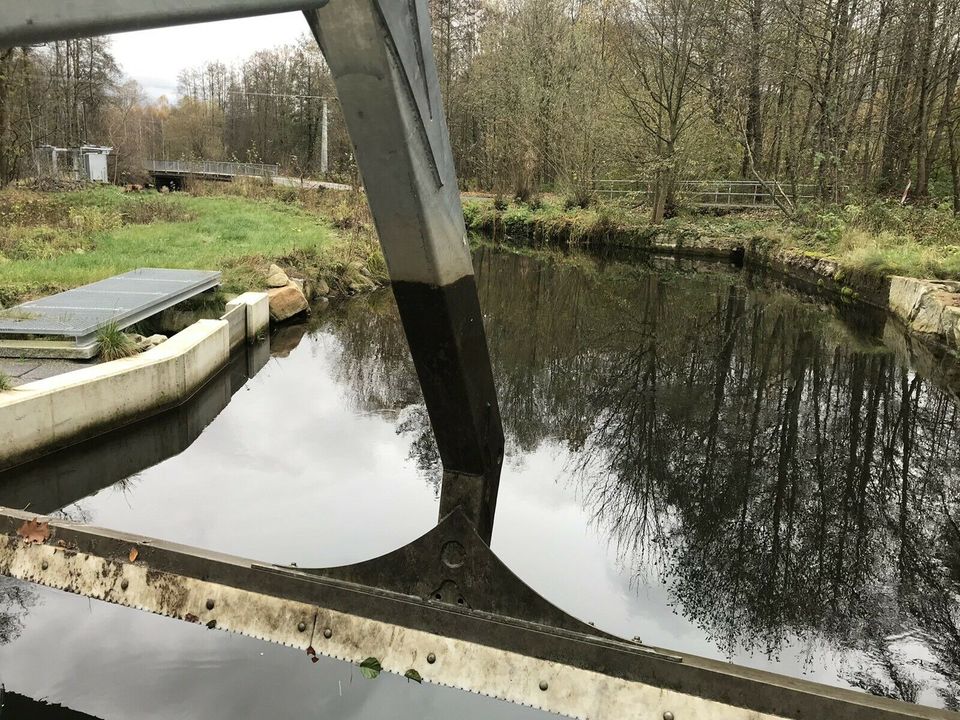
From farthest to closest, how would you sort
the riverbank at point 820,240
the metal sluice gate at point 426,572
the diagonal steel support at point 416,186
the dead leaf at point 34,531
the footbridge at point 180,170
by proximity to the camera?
1. the footbridge at point 180,170
2. the riverbank at point 820,240
3. the dead leaf at point 34,531
4. the metal sluice gate at point 426,572
5. the diagonal steel support at point 416,186

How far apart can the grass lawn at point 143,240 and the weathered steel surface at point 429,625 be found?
577cm

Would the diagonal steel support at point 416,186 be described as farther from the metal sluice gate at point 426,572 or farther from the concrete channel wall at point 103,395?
the concrete channel wall at point 103,395

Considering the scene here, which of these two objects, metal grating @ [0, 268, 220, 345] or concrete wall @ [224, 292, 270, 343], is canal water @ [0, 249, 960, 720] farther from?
metal grating @ [0, 268, 220, 345]

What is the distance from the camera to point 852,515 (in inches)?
204

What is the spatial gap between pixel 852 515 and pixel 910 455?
1.53 metres

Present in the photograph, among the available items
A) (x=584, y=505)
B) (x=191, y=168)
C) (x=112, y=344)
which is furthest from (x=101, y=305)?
(x=191, y=168)

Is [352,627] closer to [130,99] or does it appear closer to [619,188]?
[619,188]

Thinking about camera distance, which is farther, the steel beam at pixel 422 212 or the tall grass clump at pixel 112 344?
the tall grass clump at pixel 112 344

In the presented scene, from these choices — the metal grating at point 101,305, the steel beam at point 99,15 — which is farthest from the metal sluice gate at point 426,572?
the metal grating at point 101,305

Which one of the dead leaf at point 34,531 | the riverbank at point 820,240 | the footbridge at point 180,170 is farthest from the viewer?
the footbridge at point 180,170

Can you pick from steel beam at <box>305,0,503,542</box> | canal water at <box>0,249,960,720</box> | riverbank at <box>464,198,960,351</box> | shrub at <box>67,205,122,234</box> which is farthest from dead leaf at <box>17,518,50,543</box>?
shrub at <box>67,205,122,234</box>

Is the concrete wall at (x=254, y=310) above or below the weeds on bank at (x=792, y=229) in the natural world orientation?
below

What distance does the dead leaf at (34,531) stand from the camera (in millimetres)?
3250

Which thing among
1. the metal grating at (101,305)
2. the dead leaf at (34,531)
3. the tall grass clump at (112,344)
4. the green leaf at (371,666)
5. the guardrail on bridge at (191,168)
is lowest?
the green leaf at (371,666)
